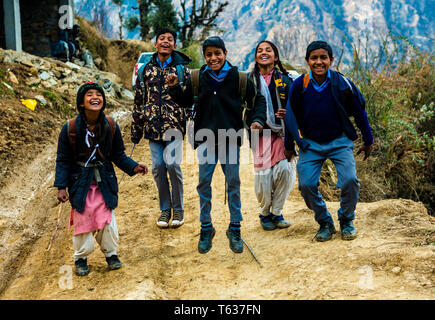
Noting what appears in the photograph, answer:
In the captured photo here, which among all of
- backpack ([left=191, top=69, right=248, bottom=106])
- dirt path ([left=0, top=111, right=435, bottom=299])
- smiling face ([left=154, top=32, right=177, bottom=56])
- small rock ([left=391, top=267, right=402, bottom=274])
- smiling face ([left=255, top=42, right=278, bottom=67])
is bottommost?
dirt path ([left=0, top=111, right=435, bottom=299])

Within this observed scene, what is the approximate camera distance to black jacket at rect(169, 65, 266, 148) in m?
3.72

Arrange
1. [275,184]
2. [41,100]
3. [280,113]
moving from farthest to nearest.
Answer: [41,100] → [275,184] → [280,113]

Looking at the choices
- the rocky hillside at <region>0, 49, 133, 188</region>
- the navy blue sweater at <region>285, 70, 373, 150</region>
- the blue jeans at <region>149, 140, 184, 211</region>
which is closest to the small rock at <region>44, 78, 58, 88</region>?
the rocky hillside at <region>0, 49, 133, 188</region>

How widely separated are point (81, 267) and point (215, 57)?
2.23 metres

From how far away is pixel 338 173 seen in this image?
12.2ft

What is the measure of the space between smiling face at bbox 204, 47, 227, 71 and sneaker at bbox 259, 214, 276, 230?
5.84 feet

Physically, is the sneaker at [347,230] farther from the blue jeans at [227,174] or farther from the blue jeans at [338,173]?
the blue jeans at [227,174]

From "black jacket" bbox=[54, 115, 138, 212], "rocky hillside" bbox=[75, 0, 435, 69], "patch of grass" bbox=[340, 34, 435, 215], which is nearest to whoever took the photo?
"black jacket" bbox=[54, 115, 138, 212]

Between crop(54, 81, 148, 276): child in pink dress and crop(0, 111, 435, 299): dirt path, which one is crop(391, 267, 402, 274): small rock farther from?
crop(54, 81, 148, 276): child in pink dress

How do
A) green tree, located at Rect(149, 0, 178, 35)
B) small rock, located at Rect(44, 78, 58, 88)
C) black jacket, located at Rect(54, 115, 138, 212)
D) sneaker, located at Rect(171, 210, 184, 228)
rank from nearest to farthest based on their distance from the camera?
black jacket, located at Rect(54, 115, 138, 212) < sneaker, located at Rect(171, 210, 184, 228) < small rock, located at Rect(44, 78, 58, 88) < green tree, located at Rect(149, 0, 178, 35)

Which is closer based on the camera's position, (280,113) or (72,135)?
(72,135)

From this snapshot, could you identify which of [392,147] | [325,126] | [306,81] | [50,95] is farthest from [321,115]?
[50,95]

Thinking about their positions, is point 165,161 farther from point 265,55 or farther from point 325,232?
point 325,232

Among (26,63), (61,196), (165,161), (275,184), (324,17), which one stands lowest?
(275,184)
